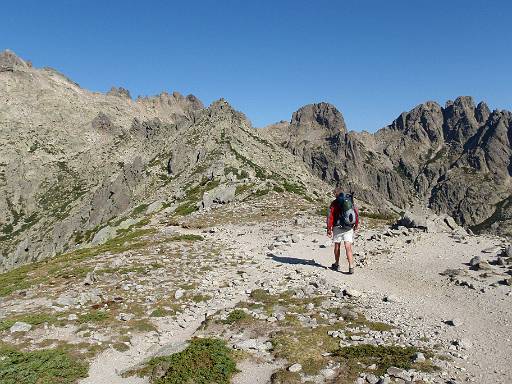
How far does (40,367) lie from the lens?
12.1m

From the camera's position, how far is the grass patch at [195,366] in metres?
11.4

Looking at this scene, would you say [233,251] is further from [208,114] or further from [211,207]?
[208,114]

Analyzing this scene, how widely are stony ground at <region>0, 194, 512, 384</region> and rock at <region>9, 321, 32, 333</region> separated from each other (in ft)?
0.21

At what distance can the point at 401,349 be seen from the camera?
12008 millimetres

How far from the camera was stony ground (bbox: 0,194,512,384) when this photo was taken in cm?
1160

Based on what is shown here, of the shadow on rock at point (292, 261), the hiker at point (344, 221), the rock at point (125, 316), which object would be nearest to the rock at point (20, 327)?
the rock at point (125, 316)

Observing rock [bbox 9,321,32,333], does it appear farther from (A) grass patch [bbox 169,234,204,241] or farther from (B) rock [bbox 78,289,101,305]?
(A) grass patch [bbox 169,234,204,241]

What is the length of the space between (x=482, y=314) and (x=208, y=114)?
132 metres

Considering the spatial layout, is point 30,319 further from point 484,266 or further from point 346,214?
point 484,266

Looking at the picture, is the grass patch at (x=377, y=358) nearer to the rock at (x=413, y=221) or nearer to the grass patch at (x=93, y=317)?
the grass patch at (x=93, y=317)

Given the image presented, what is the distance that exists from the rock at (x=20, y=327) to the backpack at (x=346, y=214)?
14601 millimetres

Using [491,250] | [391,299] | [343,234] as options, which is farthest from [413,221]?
[391,299]

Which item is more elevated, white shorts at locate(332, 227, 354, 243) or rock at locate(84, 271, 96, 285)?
white shorts at locate(332, 227, 354, 243)

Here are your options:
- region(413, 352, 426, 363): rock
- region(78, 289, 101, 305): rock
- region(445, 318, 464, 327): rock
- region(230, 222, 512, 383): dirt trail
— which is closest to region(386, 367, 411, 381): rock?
region(413, 352, 426, 363): rock
